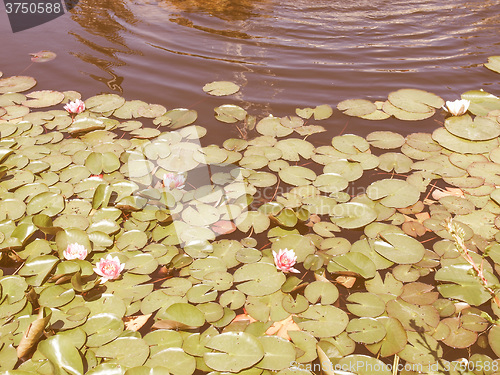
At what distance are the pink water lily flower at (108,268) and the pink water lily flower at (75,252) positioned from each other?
15 centimetres

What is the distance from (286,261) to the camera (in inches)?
85.4

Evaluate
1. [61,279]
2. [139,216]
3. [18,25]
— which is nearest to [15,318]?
[61,279]

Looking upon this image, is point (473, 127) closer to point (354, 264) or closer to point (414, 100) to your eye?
point (414, 100)

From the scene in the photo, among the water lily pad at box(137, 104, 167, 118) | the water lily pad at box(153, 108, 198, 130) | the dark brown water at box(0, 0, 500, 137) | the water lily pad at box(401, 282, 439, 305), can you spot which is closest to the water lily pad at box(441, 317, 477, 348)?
the water lily pad at box(401, 282, 439, 305)

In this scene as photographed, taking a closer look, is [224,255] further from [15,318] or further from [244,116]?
[244,116]

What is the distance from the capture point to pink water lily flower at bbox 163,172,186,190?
8.85 feet

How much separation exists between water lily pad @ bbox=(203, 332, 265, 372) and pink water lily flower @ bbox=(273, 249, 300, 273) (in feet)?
1.43

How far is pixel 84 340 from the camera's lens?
74.5 inches

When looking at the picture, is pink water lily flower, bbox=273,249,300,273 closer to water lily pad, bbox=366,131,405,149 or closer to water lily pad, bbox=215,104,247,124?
water lily pad, bbox=366,131,405,149

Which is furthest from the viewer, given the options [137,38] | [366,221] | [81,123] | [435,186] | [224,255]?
[137,38]

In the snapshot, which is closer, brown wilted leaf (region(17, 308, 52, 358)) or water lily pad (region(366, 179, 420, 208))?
brown wilted leaf (region(17, 308, 52, 358))

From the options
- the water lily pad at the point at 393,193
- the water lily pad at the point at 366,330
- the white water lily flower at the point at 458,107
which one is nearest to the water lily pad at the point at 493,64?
the white water lily flower at the point at 458,107

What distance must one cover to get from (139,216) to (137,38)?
3.01 metres

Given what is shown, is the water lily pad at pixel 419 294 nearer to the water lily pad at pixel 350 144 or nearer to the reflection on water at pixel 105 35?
the water lily pad at pixel 350 144
